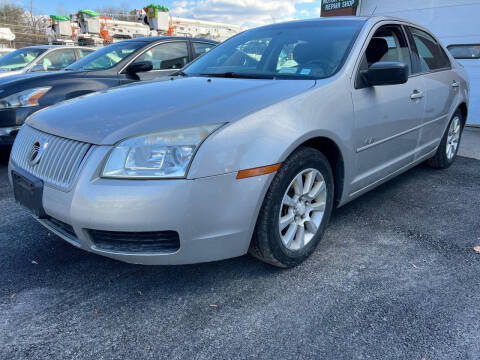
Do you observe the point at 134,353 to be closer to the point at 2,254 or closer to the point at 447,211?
the point at 2,254

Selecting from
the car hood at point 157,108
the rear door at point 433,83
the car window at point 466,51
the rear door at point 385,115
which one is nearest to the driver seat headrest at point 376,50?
the rear door at point 385,115

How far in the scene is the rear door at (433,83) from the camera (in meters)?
3.43

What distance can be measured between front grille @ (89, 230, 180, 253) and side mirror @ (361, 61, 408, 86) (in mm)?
1675

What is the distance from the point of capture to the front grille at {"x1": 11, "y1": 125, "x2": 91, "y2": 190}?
187 centimetres

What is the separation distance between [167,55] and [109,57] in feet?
2.48

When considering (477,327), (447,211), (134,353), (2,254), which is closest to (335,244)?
(477,327)

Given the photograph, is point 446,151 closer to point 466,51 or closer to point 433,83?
point 433,83

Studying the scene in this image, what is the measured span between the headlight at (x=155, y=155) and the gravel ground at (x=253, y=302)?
29.0 inches

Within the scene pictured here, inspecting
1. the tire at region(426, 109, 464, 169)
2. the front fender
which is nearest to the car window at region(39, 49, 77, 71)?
the front fender

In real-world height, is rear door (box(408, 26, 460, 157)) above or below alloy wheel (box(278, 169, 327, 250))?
above

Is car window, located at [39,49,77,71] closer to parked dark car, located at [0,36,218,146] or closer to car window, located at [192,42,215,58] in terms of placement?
parked dark car, located at [0,36,218,146]

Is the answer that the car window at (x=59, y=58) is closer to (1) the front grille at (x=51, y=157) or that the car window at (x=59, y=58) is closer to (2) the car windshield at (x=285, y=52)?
(2) the car windshield at (x=285, y=52)

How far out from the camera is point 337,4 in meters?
9.77

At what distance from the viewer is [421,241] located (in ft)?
8.95
